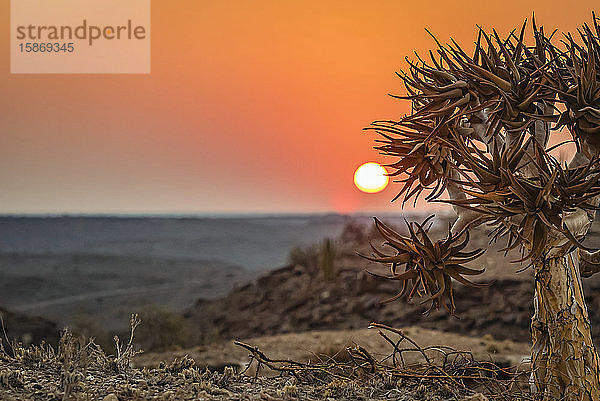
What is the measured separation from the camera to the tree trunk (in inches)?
128

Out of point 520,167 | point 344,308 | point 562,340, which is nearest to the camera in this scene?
point 520,167

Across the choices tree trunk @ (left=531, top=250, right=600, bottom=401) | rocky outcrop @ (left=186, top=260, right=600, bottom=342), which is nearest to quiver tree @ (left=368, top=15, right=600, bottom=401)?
tree trunk @ (left=531, top=250, right=600, bottom=401)

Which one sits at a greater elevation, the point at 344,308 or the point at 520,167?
the point at 520,167

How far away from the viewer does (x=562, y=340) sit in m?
3.26

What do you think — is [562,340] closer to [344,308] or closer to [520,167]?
[520,167]

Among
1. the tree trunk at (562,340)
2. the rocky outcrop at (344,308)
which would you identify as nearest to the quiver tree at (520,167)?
the tree trunk at (562,340)

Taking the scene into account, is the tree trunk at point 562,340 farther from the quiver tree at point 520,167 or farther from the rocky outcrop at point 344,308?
the rocky outcrop at point 344,308

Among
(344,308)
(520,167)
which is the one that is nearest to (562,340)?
(520,167)

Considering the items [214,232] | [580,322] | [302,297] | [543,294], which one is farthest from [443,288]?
[214,232]

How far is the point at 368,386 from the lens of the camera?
345 centimetres

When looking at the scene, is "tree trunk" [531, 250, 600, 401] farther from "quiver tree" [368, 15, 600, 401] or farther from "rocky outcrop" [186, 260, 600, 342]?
"rocky outcrop" [186, 260, 600, 342]

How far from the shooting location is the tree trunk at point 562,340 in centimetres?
324

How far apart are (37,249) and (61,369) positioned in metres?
14.0

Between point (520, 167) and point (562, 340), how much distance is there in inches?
40.1
